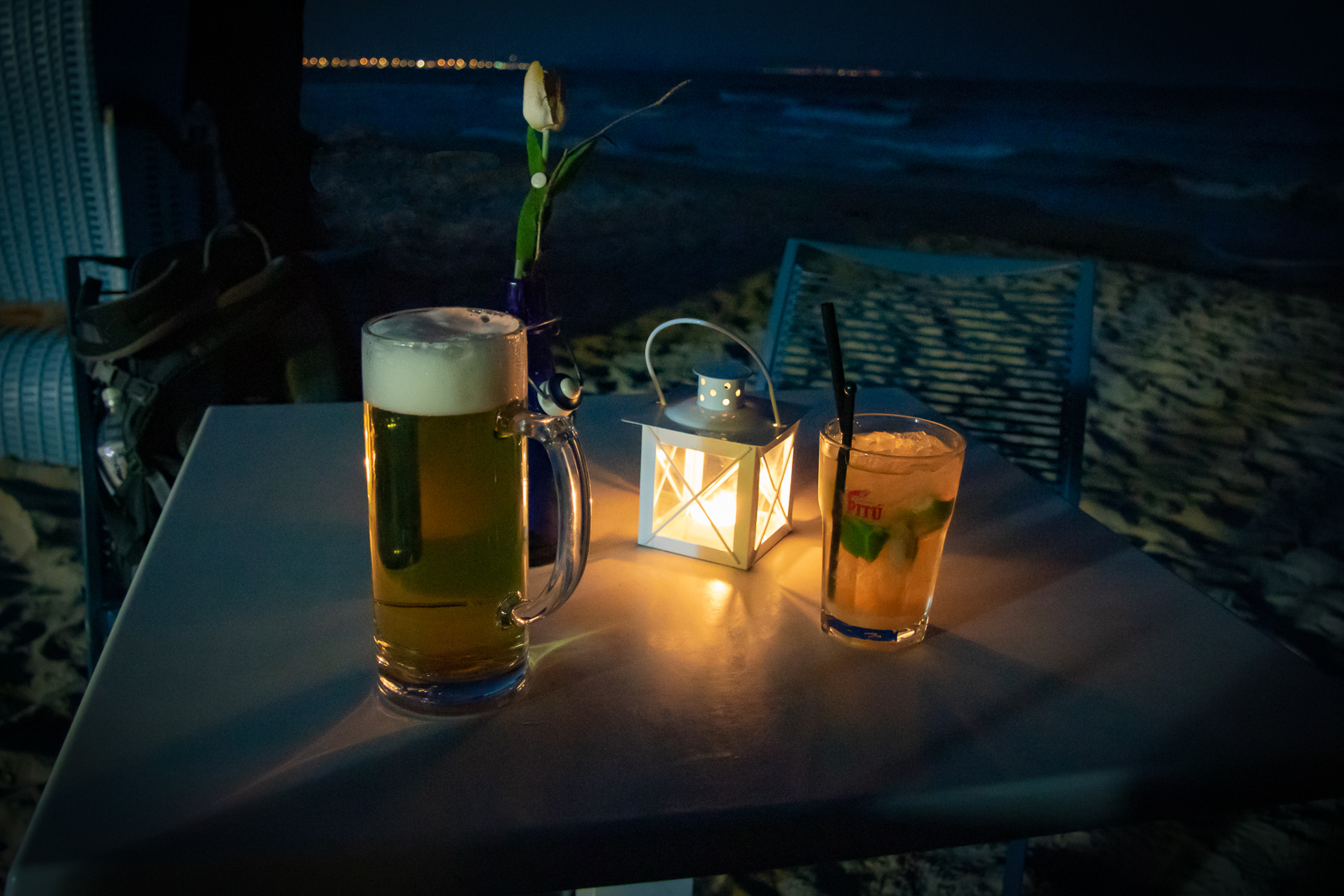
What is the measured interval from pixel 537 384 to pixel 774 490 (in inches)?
8.9

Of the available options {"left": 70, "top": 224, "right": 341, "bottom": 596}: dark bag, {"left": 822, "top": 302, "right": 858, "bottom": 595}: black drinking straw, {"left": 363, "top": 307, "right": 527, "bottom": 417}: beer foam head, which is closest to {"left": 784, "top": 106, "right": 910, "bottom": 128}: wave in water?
{"left": 70, "top": 224, "right": 341, "bottom": 596}: dark bag

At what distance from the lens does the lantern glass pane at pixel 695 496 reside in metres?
0.76

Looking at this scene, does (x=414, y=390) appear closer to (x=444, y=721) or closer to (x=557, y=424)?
(x=557, y=424)

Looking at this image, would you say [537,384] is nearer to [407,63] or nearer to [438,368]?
[438,368]

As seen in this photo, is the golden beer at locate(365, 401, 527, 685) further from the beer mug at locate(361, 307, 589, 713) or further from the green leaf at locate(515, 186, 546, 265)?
the green leaf at locate(515, 186, 546, 265)

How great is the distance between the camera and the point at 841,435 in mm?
687

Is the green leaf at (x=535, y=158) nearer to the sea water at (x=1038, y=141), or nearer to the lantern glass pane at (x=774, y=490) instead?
the lantern glass pane at (x=774, y=490)

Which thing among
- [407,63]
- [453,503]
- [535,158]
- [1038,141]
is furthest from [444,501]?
[1038,141]

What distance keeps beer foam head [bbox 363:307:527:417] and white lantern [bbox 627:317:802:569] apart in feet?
0.68

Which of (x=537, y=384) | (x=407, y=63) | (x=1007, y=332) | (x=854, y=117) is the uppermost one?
(x=407, y=63)

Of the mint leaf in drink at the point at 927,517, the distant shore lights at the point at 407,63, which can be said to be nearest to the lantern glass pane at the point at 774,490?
the mint leaf in drink at the point at 927,517

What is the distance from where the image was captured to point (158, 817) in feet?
1.56

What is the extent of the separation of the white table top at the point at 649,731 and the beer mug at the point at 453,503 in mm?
37

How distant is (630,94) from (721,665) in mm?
4828
